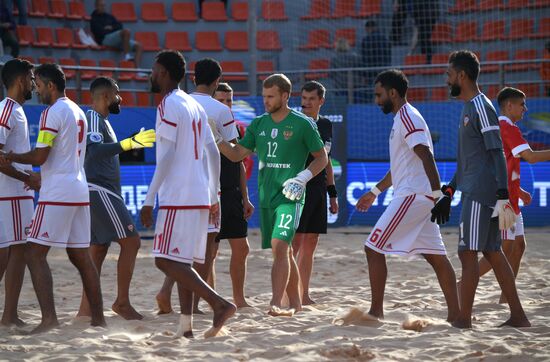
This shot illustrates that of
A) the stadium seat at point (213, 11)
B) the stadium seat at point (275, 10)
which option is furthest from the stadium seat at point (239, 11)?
the stadium seat at point (275, 10)

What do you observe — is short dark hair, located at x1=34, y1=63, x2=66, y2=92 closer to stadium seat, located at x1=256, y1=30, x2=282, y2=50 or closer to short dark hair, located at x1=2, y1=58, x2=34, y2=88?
short dark hair, located at x1=2, y1=58, x2=34, y2=88

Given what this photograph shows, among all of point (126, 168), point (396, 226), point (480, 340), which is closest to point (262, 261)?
point (126, 168)

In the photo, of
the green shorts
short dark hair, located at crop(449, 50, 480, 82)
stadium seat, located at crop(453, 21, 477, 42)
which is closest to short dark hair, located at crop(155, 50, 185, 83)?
the green shorts

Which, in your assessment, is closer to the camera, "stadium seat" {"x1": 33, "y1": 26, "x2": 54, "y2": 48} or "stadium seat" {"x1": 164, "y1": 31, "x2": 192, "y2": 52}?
"stadium seat" {"x1": 33, "y1": 26, "x2": 54, "y2": 48}

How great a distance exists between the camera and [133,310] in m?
7.86

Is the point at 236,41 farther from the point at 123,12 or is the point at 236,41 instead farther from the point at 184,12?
the point at 123,12

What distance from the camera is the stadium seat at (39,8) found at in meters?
19.7

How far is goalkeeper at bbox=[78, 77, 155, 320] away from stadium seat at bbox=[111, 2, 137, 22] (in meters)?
13.5

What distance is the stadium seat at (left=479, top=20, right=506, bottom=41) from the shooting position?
60.1ft

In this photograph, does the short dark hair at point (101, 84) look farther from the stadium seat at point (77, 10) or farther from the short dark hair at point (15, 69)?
the stadium seat at point (77, 10)

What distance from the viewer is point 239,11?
70.0 feet

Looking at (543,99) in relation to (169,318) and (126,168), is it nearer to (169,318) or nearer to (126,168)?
(126,168)

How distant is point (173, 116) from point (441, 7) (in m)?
12.8

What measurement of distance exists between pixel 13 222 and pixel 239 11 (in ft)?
47.9
